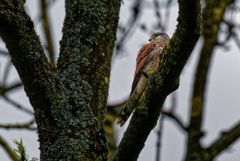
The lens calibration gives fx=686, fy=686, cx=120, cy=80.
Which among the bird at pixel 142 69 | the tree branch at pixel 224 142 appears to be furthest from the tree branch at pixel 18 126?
the tree branch at pixel 224 142

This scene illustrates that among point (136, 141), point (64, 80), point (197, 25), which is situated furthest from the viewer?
point (64, 80)

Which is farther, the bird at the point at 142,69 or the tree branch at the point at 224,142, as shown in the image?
the tree branch at the point at 224,142

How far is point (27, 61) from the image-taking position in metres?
2.82

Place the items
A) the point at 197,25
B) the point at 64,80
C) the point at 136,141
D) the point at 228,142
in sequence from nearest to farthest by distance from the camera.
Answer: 1. the point at 197,25
2. the point at 136,141
3. the point at 64,80
4. the point at 228,142

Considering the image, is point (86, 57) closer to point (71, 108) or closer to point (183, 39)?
point (71, 108)

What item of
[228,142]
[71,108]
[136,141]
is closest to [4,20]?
[71,108]

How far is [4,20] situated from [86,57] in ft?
2.11

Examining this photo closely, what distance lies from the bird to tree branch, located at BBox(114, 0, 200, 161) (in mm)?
1173

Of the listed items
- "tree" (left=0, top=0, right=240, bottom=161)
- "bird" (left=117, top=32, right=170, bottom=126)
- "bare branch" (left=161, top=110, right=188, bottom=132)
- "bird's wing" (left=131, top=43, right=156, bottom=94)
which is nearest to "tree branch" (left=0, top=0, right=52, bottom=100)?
"tree" (left=0, top=0, right=240, bottom=161)

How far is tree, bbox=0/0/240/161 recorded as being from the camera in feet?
9.07

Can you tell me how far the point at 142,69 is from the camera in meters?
4.60

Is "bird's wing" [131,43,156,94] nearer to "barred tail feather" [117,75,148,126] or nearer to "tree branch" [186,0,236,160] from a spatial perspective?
"barred tail feather" [117,75,148,126]

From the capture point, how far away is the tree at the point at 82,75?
276 cm

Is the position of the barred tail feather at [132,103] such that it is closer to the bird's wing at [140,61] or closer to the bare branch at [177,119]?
the bird's wing at [140,61]
